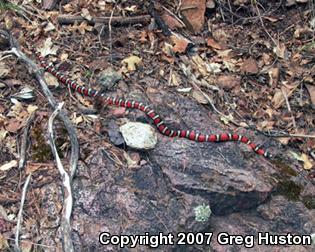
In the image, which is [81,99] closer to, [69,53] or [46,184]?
[69,53]

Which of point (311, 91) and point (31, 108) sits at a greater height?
point (31, 108)

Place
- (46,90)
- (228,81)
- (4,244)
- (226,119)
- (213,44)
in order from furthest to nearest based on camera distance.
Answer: (213,44) < (228,81) < (226,119) < (46,90) < (4,244)

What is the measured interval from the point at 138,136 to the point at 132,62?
158 cm

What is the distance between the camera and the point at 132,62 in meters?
6.66

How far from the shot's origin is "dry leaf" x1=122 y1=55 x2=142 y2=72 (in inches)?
260

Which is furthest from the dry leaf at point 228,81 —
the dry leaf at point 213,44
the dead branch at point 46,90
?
the dead branch at point 46,90

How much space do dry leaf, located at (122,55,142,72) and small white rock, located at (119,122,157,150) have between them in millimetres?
1228

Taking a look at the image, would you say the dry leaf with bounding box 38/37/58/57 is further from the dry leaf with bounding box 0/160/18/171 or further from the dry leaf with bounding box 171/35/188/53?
the dry leaf with bounding box 0/160/18/171

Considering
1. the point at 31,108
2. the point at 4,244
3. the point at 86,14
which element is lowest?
the point at 4,244

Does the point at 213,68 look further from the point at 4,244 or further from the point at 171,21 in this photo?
the point at 4,244

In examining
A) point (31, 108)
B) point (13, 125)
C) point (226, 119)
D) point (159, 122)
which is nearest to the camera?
point (13, 125)

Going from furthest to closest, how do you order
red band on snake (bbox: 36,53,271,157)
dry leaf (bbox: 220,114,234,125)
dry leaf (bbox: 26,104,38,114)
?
dry leaf (bbox: 220,114,234,125) < red band on snake (bbox: 36,53,271,157) < dry leaf (bbox: 26,104,38,114)

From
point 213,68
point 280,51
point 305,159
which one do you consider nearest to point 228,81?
point 213,68

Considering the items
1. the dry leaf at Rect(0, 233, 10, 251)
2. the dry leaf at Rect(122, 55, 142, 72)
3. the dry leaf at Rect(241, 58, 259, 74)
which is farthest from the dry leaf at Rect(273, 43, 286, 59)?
the dry leaf at Rect(0, 233, 10, 251)
